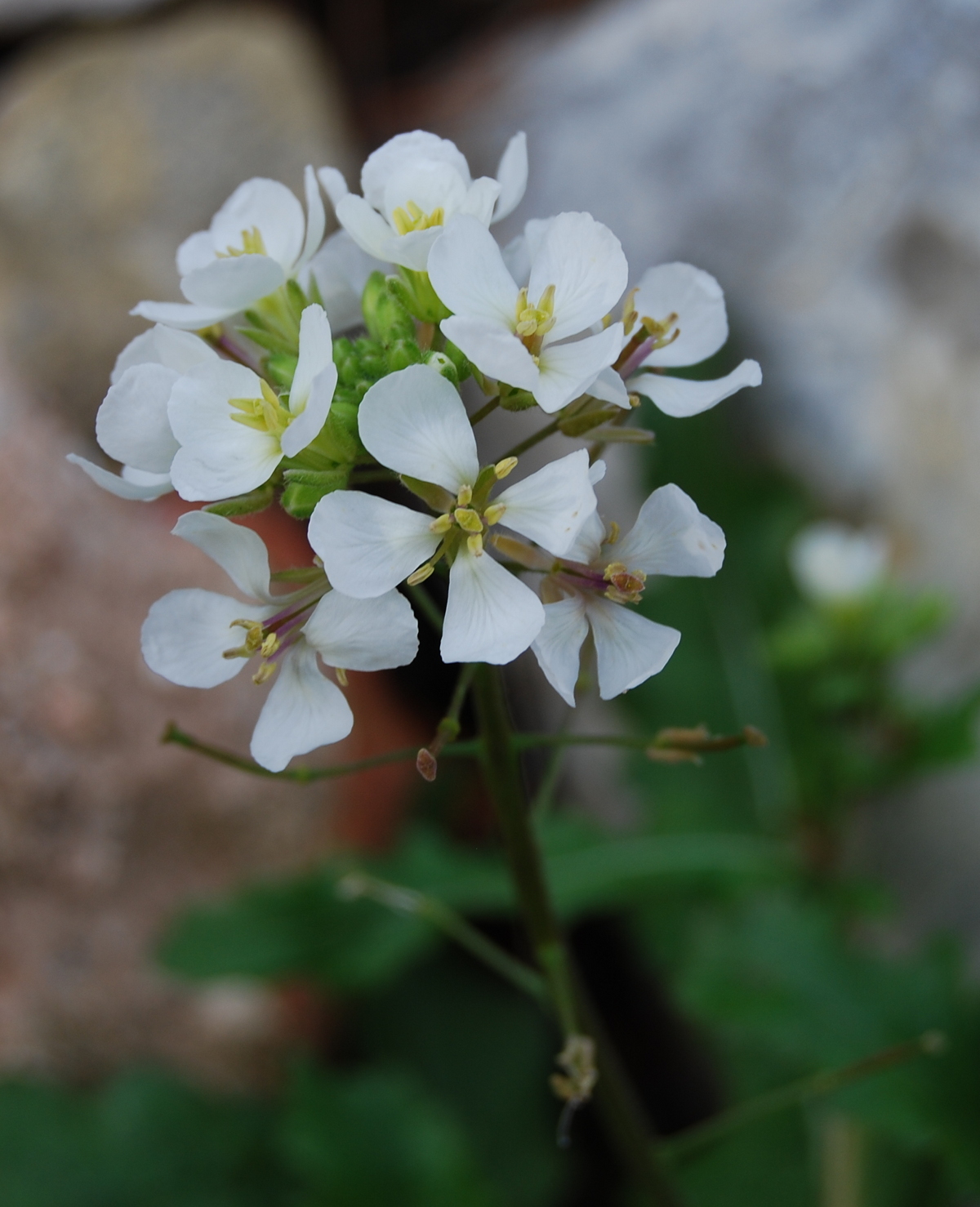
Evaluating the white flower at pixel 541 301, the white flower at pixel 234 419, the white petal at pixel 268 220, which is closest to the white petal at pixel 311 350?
the white flower at pixel 234 419

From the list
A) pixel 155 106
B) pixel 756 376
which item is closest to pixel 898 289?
pixel 756 376

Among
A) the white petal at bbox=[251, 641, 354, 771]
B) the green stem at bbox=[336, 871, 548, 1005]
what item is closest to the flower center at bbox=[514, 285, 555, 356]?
the white petal at bbox=[251, 641, 354, 771]

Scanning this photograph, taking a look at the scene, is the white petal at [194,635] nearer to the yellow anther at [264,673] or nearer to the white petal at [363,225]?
the yellow anther at [264,673]

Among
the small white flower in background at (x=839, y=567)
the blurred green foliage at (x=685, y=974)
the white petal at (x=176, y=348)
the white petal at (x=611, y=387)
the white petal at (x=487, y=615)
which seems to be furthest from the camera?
the small white flower in background at (x=839, y=567)

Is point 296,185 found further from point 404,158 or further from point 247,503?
point 247,503

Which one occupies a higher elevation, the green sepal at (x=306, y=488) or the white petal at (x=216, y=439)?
the white petal at (x=216, y=439)

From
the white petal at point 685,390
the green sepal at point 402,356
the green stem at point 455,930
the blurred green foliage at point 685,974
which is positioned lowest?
the blurred green foliage at point 685,974

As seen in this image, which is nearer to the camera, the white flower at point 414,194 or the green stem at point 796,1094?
the white flower at point 414,194
